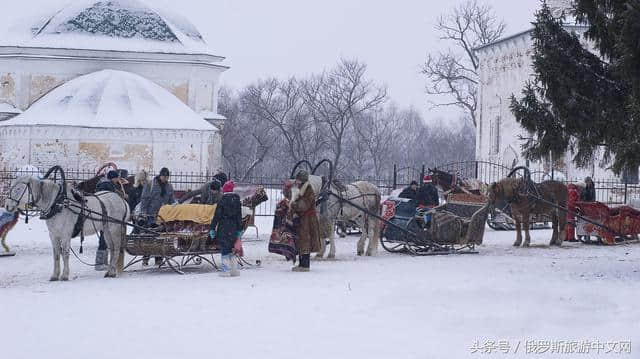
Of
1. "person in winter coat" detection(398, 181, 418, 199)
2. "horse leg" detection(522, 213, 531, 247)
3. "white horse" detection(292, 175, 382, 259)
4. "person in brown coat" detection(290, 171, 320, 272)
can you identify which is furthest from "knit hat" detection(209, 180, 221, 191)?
"horse leg" detection(522, 213, 531, 247)

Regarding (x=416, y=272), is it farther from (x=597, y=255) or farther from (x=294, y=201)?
(x=597, y=255)

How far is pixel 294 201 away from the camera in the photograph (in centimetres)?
1444

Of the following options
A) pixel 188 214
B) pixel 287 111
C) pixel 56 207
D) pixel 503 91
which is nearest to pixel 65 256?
pixel 56 207

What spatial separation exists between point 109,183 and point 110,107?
22.1m

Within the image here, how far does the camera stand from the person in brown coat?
14.4 metres

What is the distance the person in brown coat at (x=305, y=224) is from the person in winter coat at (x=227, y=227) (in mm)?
1037

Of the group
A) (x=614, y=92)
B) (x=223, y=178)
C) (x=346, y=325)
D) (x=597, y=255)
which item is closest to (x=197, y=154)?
(x=223, y=178)

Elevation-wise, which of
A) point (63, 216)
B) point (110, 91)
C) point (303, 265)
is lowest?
point (303, 265)

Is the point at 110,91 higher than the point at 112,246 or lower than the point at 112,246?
higher

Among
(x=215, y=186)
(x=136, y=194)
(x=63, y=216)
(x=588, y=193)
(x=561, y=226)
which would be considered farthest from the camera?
(x=588, y=193)

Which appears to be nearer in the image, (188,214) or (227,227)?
(227,227)

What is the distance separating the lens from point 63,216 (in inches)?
529

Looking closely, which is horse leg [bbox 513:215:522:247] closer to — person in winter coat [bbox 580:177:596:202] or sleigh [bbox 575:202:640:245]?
sleigh [bbox 575:202:640:245]

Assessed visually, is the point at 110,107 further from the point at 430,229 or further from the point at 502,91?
the point at 430,229
